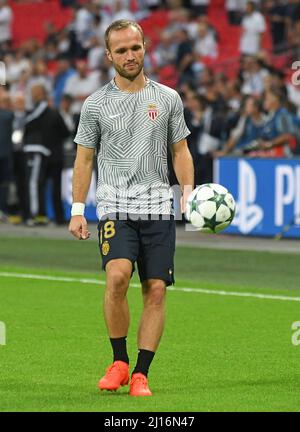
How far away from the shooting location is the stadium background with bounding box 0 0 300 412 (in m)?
8.73

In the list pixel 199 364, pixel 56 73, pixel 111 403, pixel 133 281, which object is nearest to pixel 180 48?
pixel 56 73

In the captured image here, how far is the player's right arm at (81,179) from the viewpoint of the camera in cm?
850

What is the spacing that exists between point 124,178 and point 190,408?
5.26ft

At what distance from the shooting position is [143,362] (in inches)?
330

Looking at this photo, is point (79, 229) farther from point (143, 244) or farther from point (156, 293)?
point (156, 293)

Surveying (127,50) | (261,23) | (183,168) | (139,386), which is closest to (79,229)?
(183,168)

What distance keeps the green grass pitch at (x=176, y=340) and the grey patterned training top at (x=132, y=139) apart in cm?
125

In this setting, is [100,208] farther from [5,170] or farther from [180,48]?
[180,48]

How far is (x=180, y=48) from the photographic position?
92.3ft

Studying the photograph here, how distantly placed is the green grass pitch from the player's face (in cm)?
206

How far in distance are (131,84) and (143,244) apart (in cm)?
103

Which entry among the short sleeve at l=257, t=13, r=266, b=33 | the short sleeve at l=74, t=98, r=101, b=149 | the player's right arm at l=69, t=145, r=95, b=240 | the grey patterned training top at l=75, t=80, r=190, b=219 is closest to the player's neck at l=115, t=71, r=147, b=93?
the grey patterned training top at l=75, t=80, r=190, b=219

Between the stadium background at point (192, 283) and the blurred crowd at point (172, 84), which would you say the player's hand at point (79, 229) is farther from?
the blurred crowd at point (172, 84)

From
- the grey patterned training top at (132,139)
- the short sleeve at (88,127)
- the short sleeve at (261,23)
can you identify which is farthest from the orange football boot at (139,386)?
the short sleeve at (261,23)
